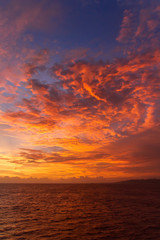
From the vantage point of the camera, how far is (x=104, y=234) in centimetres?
2284

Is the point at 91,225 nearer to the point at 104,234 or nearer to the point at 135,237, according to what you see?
the point at 104,234

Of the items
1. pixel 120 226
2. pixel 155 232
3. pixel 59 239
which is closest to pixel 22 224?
pixel 59 239

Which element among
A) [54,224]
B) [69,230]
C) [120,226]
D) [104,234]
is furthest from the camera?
[54,224]

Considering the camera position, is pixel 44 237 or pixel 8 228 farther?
pixel 8 228

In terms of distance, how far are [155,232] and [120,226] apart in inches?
212

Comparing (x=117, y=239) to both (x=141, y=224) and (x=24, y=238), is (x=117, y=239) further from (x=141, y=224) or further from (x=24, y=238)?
(x=24, y=238)

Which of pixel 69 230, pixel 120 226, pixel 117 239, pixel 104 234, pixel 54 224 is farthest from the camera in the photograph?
pixel 54 224

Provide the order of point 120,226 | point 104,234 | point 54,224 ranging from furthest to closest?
point 54,224, point 120,226, point 104,234

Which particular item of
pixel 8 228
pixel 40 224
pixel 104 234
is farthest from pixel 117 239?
pixel 8 228

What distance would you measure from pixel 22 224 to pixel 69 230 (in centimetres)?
932

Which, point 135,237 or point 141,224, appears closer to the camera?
point 135,237

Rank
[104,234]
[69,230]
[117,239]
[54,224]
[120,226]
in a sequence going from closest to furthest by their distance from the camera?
[117,239]
[104,234]
[69,230]
[120,226]
[54,224]

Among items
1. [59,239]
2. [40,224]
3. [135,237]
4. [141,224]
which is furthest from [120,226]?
[40,224]

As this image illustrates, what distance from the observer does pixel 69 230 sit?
2495 cm
